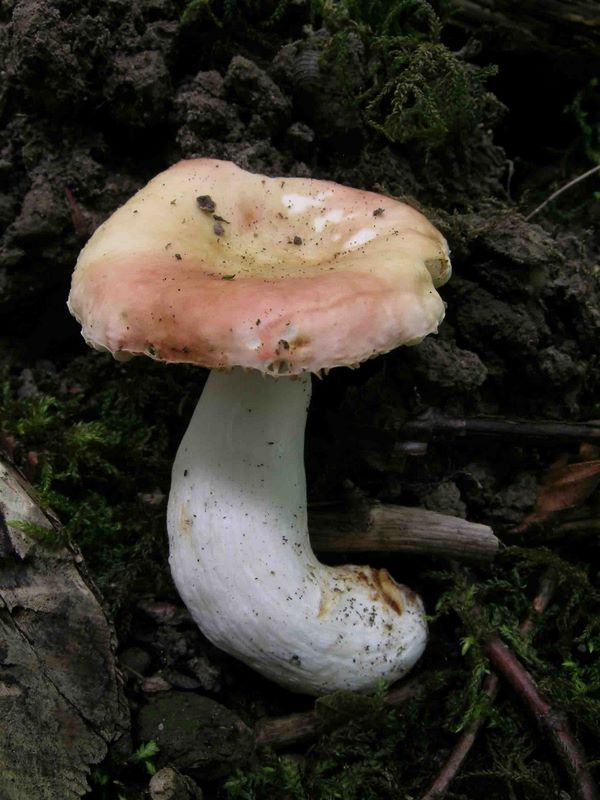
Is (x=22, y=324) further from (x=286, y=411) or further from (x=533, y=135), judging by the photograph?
(x=533, y=135)

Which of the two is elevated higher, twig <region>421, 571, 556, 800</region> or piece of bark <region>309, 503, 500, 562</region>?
piece of bark <region>309, 503, 500, 562</region>

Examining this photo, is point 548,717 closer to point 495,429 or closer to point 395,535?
point 395,535

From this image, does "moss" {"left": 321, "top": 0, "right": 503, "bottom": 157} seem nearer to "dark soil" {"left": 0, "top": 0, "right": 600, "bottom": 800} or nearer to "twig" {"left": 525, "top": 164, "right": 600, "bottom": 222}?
"dark soil" {"left": 0, "top": 0, "right": 600, "bottom": 800}

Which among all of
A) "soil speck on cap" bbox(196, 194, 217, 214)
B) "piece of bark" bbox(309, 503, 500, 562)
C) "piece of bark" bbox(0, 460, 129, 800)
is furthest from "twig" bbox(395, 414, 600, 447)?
"piece of bark" bbox(0, 460, 129, 800)

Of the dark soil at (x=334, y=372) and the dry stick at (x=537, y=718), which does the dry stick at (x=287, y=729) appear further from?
the dry stick at (x=537, y=718)

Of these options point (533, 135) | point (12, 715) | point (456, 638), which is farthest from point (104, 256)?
point (533, 135)

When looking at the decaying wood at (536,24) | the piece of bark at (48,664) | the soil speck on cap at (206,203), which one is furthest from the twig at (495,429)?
the decaying wood at (536,24)
